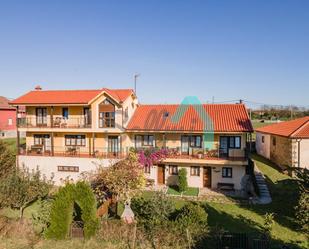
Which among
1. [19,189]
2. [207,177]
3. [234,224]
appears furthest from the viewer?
[207,177]

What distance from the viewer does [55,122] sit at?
28.5 m

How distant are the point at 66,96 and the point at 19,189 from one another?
14.0m

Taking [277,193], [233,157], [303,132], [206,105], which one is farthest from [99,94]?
[303,132]

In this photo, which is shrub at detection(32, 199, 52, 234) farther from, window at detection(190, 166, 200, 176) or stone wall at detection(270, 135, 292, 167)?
stone wall at detection(270, 135, 292, 167)

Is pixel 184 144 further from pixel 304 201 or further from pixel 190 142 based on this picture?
pixel 304 201

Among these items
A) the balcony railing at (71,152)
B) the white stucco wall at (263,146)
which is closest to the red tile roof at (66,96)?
the balcony railing at (71,152)

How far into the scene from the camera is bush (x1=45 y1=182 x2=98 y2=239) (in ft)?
45.7

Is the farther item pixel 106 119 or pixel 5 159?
pixel 106 119

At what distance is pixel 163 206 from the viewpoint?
48.7 ft

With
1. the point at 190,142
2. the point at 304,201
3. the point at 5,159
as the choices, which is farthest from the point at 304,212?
the point at 5,159

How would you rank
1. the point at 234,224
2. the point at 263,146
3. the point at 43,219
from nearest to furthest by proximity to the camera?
the point at 43,219 < the point at 234,224 < the point at 263,146

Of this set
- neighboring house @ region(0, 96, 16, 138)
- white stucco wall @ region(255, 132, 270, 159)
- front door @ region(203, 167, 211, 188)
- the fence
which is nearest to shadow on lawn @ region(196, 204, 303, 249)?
the fence

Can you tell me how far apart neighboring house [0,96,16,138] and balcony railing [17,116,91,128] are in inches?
1152

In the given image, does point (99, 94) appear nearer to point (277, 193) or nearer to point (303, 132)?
point (277, 193)
